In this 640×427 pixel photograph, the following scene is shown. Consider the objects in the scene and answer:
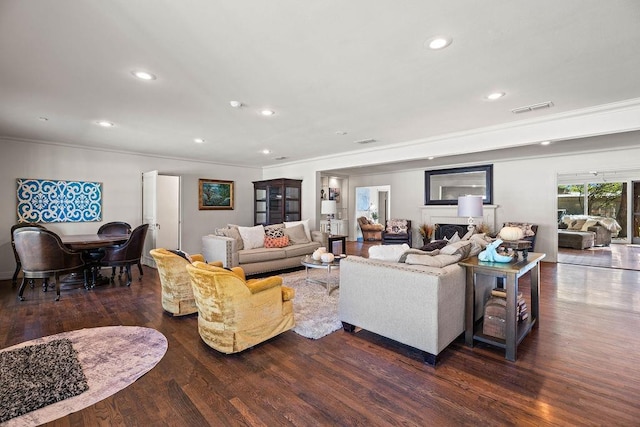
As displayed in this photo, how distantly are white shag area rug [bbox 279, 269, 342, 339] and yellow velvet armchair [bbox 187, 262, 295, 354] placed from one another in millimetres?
458

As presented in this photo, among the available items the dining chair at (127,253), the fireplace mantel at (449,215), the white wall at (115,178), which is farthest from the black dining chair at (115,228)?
the fireplace mantel at (449,215)

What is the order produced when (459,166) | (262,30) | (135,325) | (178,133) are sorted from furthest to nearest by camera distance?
(459,166), (178,133), (135,325), (262,30)

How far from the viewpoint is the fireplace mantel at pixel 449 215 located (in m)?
7.46

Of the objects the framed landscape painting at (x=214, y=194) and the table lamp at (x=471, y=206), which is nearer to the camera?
the table lamp at (x=471, y=206)

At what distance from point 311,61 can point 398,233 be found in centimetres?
669

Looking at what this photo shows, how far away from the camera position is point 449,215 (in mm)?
8109

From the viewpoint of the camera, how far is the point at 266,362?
8.04 ft

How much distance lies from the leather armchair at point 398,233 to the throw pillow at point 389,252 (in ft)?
18.1

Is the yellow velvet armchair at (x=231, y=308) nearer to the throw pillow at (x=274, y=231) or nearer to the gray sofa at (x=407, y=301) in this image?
the gray sofa at (x=407, y=301)

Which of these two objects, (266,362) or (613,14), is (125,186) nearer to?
(266,362)

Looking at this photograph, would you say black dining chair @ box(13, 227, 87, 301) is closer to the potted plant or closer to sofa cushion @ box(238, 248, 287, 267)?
sofa cushion @ box(238, 248, 287, 267)

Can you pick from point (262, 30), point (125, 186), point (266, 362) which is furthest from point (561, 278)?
point (125, 186)

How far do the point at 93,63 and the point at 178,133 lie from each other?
7.54ft

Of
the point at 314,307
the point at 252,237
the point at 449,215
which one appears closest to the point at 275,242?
the point at 252,237
